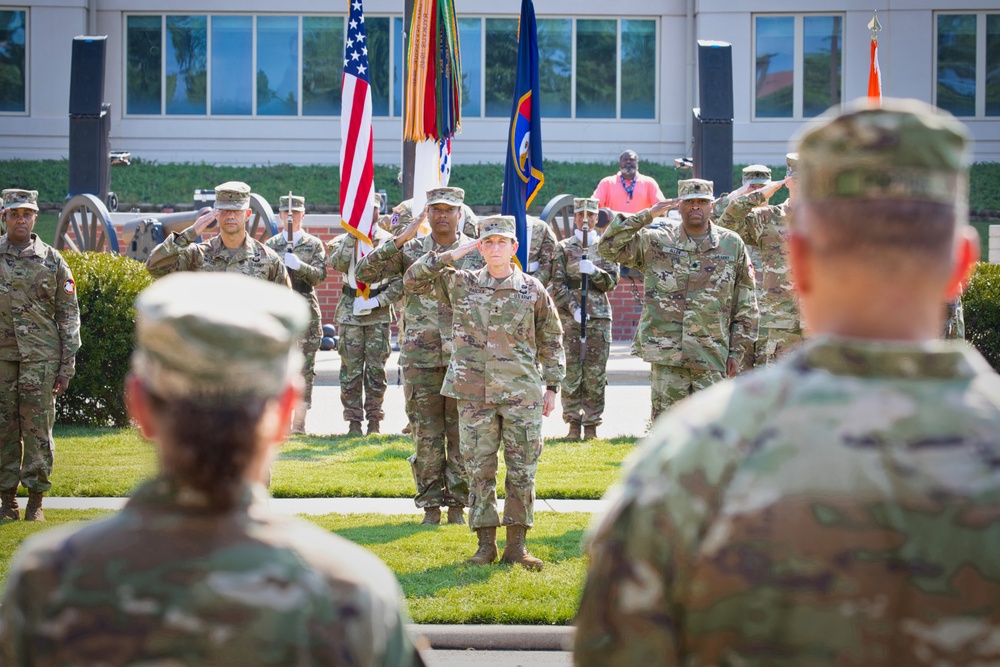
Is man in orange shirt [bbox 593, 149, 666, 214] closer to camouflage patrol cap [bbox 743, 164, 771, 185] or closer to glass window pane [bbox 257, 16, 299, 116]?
camouflage patrol cap [bbox 743, 164, 771, 185]

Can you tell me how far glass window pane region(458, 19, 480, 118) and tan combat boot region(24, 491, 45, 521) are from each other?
72.6ft

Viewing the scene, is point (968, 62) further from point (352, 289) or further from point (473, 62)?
point (352, 289)

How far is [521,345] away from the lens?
333 inches

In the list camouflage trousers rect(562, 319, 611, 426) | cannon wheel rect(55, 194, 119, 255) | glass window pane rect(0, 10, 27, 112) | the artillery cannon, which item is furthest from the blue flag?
glass window pane rect(0, 10, 27, 112)

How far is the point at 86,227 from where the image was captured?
1875 cm

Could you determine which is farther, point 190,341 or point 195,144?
point 195,144

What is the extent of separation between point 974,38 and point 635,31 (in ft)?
24.5

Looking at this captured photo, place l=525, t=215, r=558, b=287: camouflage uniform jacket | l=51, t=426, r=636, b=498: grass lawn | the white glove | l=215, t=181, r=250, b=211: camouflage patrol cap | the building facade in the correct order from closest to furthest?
l=215, t=181, r=250, b=211: camouflage patrol cap
l=51, t=426, r=636, b=498: grass lawn
l=525, t=215, r=558, b=287: camouflage uniform jacket
the white glove
the building facade

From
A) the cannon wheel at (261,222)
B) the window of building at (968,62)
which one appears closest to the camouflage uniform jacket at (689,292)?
the cannon wheel at (261,222)

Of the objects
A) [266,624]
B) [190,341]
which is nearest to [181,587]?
[266,624]

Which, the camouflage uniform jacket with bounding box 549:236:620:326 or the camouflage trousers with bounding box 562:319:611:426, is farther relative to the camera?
the camouflage uniform jacket with bounding box 549:236:620:326

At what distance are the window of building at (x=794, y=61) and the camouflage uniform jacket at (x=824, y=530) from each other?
1152 inches

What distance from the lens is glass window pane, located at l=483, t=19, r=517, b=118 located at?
102ft

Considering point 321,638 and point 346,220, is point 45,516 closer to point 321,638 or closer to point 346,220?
point 346,220
